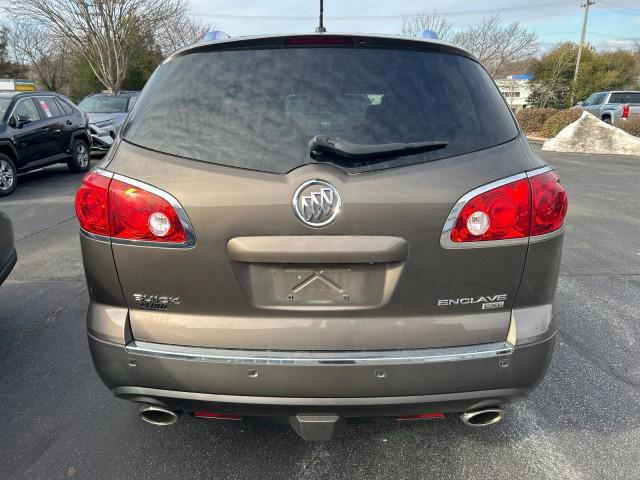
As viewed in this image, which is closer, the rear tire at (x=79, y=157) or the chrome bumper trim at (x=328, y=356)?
the chrome bumper trim at (x=328, y=356)

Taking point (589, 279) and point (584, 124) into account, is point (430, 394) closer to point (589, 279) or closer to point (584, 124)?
point (589, 279)

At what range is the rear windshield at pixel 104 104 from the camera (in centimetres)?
1358

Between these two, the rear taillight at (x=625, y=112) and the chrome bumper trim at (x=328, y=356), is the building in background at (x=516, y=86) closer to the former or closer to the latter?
the rear taillight at (x=625, y=112)

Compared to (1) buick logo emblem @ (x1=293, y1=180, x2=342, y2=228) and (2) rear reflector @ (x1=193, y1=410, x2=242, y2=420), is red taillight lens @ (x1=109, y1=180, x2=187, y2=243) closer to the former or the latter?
(1) buick logo emblem @ (x1=293, y1=180, x2=342, y2=228)

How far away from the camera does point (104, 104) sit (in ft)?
45.1

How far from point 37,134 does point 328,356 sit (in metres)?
9.87

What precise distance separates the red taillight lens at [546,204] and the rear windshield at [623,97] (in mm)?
23536

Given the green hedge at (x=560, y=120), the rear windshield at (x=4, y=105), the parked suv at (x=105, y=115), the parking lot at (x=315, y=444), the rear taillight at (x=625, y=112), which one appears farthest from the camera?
the green hedge at (x=560, y=120)

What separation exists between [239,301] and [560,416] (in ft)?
6.31

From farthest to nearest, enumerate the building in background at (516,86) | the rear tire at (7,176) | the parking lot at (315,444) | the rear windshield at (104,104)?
the building in background at (516,86) < the rear windshield at (104,104) < the rear tire at (7,176) < the parking lot at (315,444)

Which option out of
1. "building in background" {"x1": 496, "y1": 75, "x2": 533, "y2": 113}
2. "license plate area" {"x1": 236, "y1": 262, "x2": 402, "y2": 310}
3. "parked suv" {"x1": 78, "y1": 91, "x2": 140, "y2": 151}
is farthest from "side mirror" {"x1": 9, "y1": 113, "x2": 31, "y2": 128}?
"building in background" {"x1": 496, "y1": 75, "x2": 533, "y2": 113}

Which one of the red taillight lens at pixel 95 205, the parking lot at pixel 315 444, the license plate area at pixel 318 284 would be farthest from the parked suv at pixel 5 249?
the license plate area at pixel 318 284

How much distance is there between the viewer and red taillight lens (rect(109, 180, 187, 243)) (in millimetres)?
1658

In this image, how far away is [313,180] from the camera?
1.59 m
